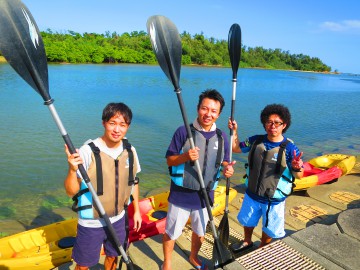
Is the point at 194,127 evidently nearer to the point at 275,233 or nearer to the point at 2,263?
the point at 275,233

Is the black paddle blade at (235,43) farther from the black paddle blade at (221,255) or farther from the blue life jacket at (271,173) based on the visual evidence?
the black paddle blade at (221,255)

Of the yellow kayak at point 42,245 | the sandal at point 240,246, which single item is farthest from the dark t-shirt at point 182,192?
the yellow kayak at point 42,245

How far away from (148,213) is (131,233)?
1.08 metres

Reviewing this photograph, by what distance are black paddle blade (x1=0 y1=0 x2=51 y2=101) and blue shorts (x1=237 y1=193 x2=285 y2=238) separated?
7.71 feet

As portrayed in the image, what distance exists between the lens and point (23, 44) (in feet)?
6.28

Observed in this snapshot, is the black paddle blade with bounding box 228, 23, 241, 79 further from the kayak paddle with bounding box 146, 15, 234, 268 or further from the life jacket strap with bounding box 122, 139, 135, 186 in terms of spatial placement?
the life jacket strap with bounding box 122, 139, 135, 186

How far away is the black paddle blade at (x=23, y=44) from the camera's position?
5.97ft

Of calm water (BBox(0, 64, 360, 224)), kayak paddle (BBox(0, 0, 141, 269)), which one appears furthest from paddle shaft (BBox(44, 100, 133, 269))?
calm water (BBox(0, 64, 360, 224))

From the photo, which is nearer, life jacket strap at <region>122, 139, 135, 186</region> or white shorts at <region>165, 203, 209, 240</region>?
life jacket strap at <region>122, 139, 135, 186</region>

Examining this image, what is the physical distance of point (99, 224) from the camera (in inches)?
93.7

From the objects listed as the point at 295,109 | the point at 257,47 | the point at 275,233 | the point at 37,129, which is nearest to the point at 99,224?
the point at 275,233

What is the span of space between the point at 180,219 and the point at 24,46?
6.49 feet

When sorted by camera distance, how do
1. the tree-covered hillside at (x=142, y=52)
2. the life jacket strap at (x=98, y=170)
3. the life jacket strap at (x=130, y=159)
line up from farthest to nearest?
the tree-covered hillside at (x=142, y=52)
the life jacket strap at (x=130, y=159)
the life jacket strap at (x=98, y=170)

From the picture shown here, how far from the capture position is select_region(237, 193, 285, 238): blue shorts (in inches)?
119
